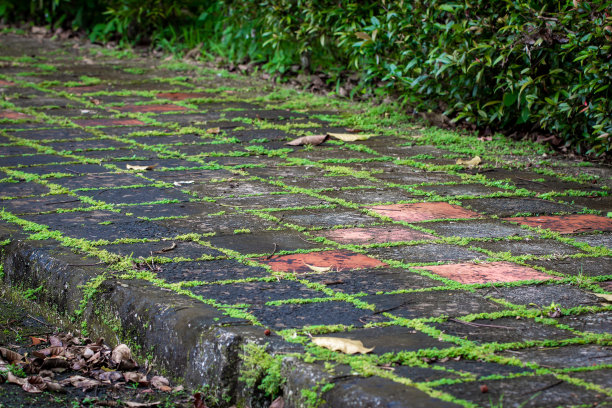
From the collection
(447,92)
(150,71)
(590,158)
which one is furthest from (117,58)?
(590,158)

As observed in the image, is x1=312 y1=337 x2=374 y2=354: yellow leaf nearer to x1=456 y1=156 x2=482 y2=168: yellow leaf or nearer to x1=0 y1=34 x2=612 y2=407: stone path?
x1=0 y1=34 x2=612 y2=407: stone path

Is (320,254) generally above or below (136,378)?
above

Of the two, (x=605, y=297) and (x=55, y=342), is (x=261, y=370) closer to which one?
(x=55, y=342)

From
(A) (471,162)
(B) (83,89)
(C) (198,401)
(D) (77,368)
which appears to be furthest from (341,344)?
(B) (83,89)

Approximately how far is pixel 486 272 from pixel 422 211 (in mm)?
740

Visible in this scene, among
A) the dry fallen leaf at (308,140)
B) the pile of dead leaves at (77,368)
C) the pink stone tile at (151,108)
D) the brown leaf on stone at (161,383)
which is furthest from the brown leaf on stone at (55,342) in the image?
the pink stone tile at (151,108)

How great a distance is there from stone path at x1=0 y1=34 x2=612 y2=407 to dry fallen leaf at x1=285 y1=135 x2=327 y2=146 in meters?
0.09

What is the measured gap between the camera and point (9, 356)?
2160 mm

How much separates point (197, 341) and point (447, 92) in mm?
3348

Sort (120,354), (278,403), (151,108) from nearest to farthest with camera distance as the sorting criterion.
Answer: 1. (278,403)
2. (120,354)
3. (151,108)

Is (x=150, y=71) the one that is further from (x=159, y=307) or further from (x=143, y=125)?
(x=159, y=307)

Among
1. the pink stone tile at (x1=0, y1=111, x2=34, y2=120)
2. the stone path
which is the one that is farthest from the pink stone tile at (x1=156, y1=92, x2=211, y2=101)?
the pink stone tile at (x1=0, y1=111, x2=34, y2=120)

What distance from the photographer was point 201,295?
223cm

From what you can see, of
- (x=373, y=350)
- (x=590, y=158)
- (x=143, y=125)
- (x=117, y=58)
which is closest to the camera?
(x=373, y=350)
